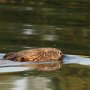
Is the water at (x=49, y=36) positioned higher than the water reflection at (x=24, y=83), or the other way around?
the water reflection at (x=24, y=83)

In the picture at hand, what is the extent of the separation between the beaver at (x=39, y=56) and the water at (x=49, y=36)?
0.23 metres

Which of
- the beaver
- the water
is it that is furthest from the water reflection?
the beaver

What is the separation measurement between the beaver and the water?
0.76 ft

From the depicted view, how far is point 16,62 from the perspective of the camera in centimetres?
1269

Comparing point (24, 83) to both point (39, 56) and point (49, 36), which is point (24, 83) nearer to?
point (39, 56)

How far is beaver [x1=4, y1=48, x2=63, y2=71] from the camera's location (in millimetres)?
12633

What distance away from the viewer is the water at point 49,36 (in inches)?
431

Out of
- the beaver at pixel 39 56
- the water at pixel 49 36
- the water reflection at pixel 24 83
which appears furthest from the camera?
→ the beaver at pixel 39 56

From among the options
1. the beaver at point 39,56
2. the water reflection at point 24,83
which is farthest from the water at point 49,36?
the beaver at point 39,56

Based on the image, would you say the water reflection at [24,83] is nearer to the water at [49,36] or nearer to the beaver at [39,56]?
the water at [49,36]

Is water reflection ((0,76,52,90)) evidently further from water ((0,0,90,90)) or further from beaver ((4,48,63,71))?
beaver ((4,48,63,71))

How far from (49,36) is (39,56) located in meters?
5.53

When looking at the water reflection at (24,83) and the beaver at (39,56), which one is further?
the beaver at (39,56)

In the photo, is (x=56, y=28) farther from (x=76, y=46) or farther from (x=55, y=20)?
(x=76, y=46)
